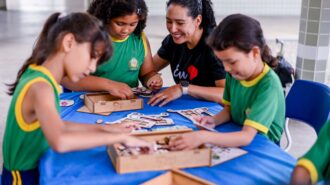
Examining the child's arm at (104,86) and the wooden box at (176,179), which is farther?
the child's arm at (104,86)

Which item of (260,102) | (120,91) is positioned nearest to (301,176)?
(260,102)

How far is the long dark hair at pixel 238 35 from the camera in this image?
6.03 ft

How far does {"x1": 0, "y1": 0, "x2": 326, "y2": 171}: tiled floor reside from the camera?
13.8 feet

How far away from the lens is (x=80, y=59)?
5.58 ft

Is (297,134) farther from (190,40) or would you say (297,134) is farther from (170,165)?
(170,165)

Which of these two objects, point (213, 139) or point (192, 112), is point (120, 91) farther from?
point (213, 139)

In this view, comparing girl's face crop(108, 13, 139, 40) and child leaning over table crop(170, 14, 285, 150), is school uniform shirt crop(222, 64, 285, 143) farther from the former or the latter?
girl's face crop(108, 13, 139, 40)

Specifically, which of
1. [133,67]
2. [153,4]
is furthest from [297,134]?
[153,4]

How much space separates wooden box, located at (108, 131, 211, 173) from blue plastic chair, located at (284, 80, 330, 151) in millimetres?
900

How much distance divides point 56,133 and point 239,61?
0.79 metres

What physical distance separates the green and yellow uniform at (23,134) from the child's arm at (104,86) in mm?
655

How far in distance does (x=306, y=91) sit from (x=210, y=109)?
0.56m

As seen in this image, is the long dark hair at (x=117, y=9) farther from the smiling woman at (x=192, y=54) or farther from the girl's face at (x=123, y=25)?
the smiling woman at (x=192, y=54)

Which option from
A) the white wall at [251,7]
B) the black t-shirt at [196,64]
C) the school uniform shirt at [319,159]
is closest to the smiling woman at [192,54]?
the black t-shirt at [196,64]
